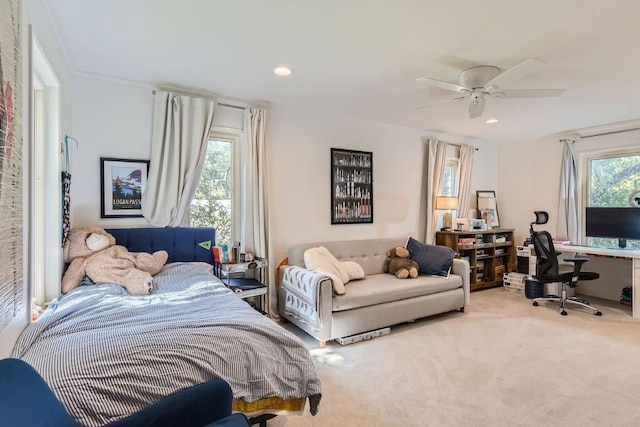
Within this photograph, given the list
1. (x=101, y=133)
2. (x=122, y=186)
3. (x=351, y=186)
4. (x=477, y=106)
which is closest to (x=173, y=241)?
(x=122, y=186)

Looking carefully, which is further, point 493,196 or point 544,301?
point 493,196

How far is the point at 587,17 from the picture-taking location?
1.98 meters

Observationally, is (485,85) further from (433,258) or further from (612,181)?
(612,181)

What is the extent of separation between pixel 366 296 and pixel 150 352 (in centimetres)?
221

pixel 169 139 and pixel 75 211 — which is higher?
pixel 169 139

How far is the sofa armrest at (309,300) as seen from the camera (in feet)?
10.1

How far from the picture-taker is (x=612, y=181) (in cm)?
471

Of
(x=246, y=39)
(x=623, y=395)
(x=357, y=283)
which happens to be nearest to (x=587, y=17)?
(x=246, y=39)

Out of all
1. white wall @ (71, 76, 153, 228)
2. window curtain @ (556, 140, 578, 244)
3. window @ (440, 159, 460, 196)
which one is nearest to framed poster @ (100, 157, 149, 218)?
white wall @ (71, 76, 153, 228)

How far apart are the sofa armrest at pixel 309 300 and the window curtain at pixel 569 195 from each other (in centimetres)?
404

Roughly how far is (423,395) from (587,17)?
2547 mm

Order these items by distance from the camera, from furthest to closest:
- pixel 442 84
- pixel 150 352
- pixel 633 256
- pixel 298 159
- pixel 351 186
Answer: pixel 351 186
pixel 298 159
pixel 633 256
pixel 442 84
pixel 150 352

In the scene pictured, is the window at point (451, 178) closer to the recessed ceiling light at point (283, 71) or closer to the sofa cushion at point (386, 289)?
the sofa cushion at point (386, 289)

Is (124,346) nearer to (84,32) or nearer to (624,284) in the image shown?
(84,32)
